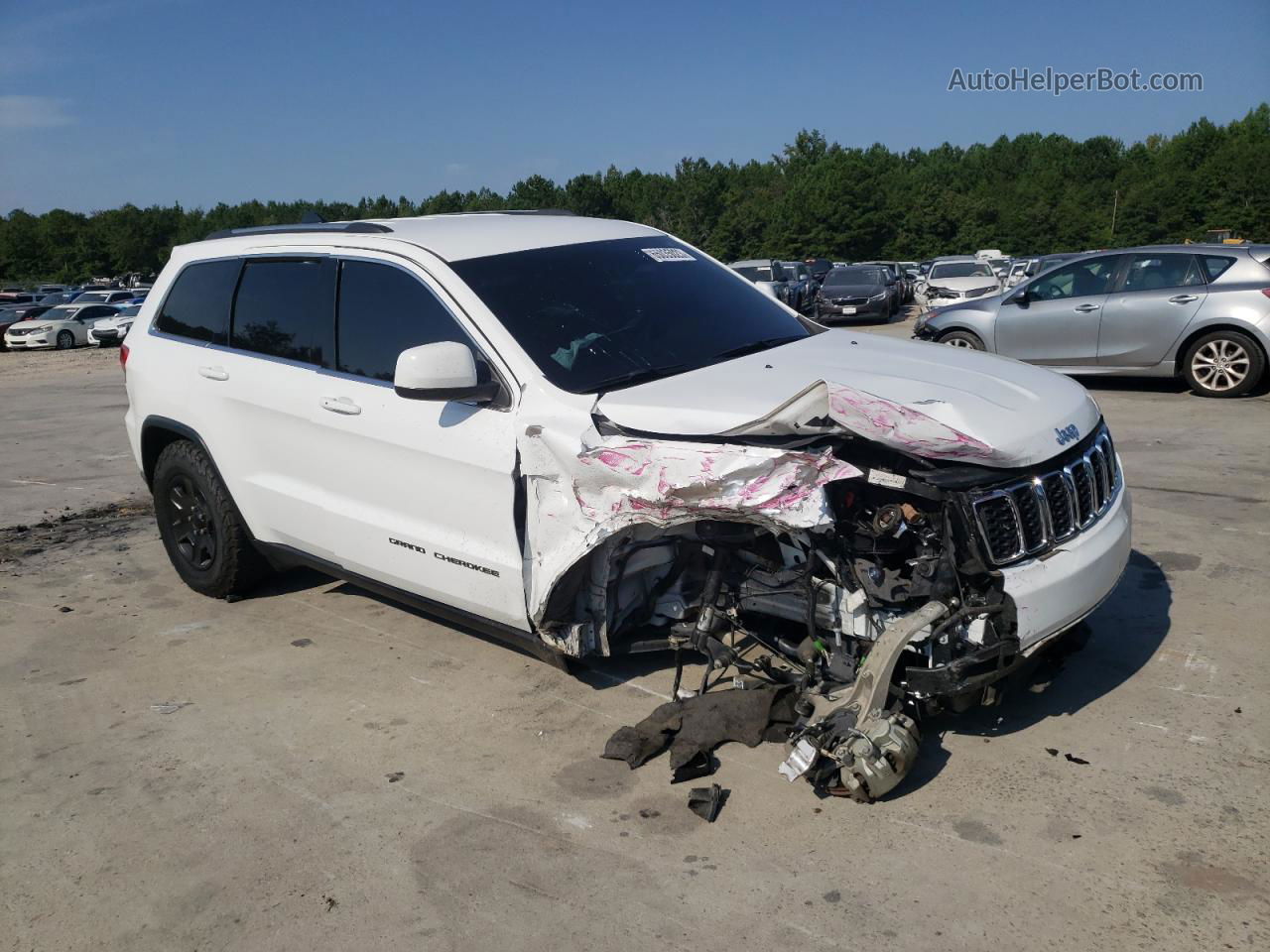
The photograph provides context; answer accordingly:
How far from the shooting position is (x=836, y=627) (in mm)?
3758

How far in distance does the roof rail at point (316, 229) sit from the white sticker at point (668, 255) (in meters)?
1.26

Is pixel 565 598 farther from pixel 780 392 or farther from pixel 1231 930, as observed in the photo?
pixel 1231 930

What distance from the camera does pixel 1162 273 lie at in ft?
37.4

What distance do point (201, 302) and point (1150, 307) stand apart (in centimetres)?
973

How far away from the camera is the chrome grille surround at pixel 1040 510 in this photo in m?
3.47

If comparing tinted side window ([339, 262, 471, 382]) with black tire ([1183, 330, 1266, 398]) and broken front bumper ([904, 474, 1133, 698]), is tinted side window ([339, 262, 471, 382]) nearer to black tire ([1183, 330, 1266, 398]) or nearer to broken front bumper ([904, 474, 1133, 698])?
broken front bumper ([904, 474, 1133, 698])

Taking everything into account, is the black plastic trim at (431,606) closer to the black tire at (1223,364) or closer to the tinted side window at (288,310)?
the tinted side window at (288,310)

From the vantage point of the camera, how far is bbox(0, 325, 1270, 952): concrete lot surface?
9.74ft

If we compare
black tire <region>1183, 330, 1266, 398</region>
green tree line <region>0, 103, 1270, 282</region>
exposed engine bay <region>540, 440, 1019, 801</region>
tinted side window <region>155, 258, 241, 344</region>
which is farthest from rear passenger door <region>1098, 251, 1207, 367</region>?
green tree line <region>0, 103, 1270, 282</region>

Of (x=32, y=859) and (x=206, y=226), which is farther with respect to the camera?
(x=206, y=226)

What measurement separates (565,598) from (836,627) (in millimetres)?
1038

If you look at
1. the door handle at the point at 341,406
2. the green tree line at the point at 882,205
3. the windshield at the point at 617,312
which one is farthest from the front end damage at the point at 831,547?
the green tree line at the point at 882,205

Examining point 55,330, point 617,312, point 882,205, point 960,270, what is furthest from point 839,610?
point 882,205

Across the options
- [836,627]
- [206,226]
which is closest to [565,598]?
[836,627]
